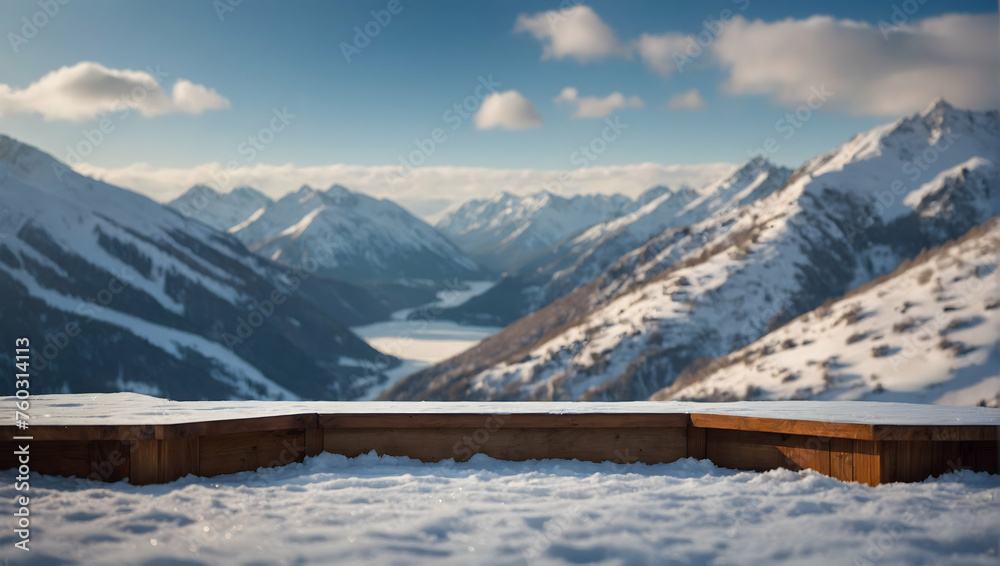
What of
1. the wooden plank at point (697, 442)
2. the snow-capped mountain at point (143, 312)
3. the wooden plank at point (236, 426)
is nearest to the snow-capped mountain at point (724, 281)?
the snow-capped mountain at point (143, 312)

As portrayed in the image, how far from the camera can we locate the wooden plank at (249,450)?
8914 millimetres

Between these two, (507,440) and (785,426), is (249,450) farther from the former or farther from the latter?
(785,426)

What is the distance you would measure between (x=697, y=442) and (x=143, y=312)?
159 meters

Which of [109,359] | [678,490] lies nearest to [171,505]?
[678,490]

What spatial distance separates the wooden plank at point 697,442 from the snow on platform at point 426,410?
250mm

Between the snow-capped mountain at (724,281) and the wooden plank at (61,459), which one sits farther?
the snow-capped mountain at (724,281)

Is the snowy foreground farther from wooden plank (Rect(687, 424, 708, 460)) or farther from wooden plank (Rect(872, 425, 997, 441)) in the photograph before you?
wooden plank (Rect(687, 424, 708, 460))

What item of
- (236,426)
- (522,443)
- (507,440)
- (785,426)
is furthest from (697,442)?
(236,426)

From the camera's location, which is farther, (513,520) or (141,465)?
(141,465)

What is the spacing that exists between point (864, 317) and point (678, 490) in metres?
73.7

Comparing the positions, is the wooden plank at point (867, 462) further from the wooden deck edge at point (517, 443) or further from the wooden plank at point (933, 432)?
the wooden plank at point (933, 432)

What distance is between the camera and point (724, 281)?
112 m

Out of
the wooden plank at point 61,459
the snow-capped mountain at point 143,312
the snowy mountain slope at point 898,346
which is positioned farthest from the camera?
the snow-capped mountain at point 143,312

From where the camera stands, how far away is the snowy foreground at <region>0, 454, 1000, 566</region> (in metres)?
6.28
